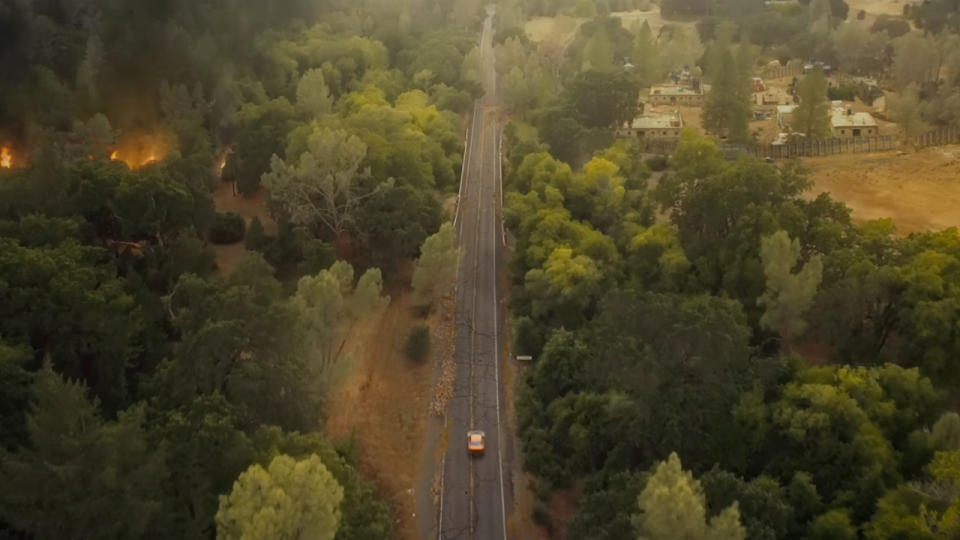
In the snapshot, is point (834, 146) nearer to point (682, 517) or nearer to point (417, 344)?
point (417, 344)

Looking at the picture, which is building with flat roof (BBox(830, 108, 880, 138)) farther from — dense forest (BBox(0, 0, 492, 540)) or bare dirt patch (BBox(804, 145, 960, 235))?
dense forest (BBox(0, 0, 492, 540))

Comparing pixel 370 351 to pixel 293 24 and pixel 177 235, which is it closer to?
pixel 177 235

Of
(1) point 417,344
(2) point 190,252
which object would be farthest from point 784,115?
(2) point 190,252

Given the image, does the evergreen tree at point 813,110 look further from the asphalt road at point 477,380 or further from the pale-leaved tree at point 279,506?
the pale-leaved tree at point 279,506

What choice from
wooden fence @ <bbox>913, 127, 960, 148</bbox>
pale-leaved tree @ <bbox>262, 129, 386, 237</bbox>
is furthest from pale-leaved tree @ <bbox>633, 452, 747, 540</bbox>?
wooden fence @ <bbox>913, 127, 960, 148</bbox>

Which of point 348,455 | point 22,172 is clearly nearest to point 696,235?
point 348,455
